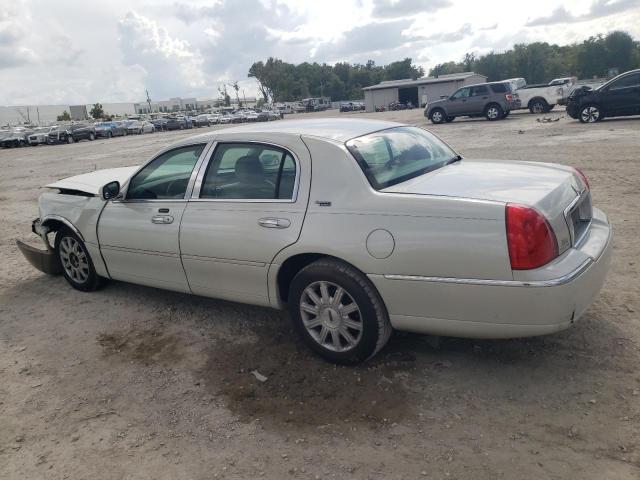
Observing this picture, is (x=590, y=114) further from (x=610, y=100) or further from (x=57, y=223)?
(x=57, y=223)

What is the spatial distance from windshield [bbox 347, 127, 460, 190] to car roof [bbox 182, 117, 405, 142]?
0.09 metres

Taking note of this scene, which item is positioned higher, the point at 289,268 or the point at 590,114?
the point at 590,114

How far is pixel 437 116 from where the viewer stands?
27484 millimetres

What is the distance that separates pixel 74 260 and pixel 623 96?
59.9ft

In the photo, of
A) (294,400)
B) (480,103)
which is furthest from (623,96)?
(294,400)

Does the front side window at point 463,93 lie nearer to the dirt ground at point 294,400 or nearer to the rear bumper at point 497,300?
the dirt ground at point 294,400

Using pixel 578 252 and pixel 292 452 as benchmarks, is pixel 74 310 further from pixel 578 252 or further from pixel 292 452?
pixel 578 252

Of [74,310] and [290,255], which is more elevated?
[290,255]

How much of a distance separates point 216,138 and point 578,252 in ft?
9.08

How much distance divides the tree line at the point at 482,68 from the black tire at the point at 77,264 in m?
97.2

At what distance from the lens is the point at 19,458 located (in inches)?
120

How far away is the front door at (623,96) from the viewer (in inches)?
688

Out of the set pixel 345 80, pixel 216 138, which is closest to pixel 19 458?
pixel 216 138

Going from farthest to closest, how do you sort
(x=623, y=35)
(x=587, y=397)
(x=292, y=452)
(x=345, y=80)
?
(x=345, y=80) < (x=623, y=35) < (x=587, y=397) < (x=292, y=452)
